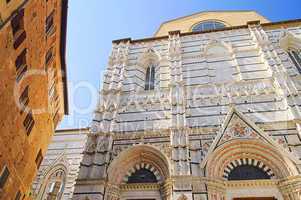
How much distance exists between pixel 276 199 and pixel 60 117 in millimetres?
11301

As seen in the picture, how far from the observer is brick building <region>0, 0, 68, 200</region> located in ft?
26.0

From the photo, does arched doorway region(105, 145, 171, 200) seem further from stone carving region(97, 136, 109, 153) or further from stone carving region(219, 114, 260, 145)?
stone carving region(219, 114, 260, 145)

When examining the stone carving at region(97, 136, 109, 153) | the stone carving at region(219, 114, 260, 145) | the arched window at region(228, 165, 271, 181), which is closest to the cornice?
the stone carving at region(97, 136, 109, 153)

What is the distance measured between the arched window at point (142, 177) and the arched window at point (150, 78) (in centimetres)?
456

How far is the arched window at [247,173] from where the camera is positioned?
28.3ft

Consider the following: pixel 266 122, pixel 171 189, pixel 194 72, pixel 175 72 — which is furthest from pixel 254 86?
pixel 171 189

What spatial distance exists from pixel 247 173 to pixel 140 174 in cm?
371

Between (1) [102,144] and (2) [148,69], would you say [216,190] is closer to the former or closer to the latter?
(1) [102,144]

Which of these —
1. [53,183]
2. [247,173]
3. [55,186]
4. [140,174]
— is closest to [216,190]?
[247,173]

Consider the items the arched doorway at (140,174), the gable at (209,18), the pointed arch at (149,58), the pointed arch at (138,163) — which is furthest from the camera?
the gable at (209,18)

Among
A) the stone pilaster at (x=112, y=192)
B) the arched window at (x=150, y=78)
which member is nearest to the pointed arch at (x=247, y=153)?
the stone pilaster at (x=112, y=192)

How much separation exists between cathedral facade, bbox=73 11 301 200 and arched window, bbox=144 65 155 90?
0.17ft

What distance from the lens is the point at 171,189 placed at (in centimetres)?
833

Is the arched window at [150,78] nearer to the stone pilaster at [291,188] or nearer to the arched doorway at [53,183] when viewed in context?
the arched doorway at [53,183]
